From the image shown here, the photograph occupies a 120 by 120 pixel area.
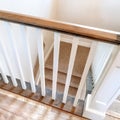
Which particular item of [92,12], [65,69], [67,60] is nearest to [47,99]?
[65,69]

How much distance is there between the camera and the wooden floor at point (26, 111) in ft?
4.79

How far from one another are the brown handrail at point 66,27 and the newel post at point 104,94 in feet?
0.42

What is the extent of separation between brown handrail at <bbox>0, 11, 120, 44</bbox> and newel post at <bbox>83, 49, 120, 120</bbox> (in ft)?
0.42

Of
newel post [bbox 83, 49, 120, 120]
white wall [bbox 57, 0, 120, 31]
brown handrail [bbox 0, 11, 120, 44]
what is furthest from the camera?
white wall [bbox 57, 0, 120, 31]

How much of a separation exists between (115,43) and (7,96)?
1.29 m

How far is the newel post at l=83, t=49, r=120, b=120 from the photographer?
1.01m

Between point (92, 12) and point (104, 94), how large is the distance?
6.21ft

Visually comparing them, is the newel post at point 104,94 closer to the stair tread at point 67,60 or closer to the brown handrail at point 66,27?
the brown handrail at point 66,27

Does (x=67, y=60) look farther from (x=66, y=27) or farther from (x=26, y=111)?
(x=66, y=27)

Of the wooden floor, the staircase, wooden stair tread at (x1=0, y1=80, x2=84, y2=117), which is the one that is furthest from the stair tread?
the wooden floor

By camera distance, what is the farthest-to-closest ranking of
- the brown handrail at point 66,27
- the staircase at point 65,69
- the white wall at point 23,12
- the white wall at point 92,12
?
the staircase at point 65,69
the white wall at point 92,12
the white wall at point 23,12
the brown handrail at point 66,27

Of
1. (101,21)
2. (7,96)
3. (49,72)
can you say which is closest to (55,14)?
(101,21)

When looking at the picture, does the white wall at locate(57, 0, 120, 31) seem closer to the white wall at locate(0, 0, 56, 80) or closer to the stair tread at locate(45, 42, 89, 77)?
the white wall at locate(0, 0, 56, 80)

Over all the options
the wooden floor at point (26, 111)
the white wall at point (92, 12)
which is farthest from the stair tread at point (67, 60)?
the wooden floor at point (26, 111)
